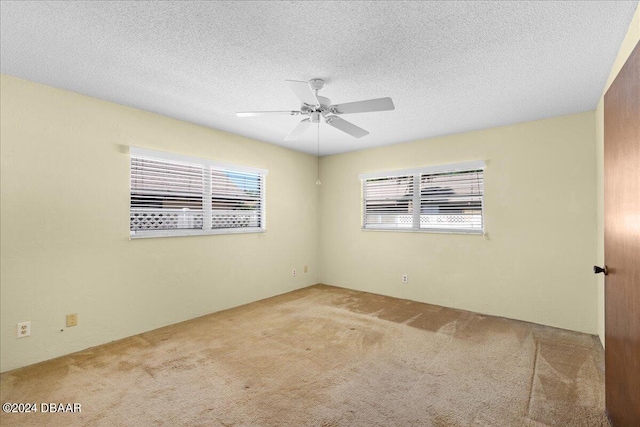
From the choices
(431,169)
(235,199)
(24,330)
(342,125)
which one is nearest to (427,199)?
(431,169)

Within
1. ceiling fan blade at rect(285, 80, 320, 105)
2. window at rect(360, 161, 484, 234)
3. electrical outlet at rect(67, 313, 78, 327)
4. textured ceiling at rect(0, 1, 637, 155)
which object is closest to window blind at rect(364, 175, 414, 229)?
window at rect(360, 161, 484, 234)

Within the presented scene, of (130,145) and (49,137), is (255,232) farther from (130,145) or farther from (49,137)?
(49,137)

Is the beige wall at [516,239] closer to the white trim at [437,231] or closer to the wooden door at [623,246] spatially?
the white trim at [437,231]

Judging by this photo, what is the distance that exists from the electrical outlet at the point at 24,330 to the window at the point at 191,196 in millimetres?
1100

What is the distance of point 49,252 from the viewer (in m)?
2.71

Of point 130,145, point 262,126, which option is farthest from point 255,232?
point 130,145

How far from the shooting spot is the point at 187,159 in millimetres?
3730

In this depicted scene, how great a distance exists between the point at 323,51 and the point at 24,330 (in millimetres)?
3328

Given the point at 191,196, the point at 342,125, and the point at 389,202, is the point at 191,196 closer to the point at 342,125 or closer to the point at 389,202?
the point at 342,125

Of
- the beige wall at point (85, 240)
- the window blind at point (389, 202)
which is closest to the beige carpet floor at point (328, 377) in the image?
the beige wall at point (85, 240)

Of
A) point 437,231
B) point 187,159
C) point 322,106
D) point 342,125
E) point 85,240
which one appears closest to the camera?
point 322,106

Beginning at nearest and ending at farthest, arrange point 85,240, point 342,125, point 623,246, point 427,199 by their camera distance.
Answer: point 623,246, point 342,125, point 85,240, point 427,199

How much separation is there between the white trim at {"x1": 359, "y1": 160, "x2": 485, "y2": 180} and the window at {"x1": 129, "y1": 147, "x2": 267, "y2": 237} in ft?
5.88

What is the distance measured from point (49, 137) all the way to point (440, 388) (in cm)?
390
